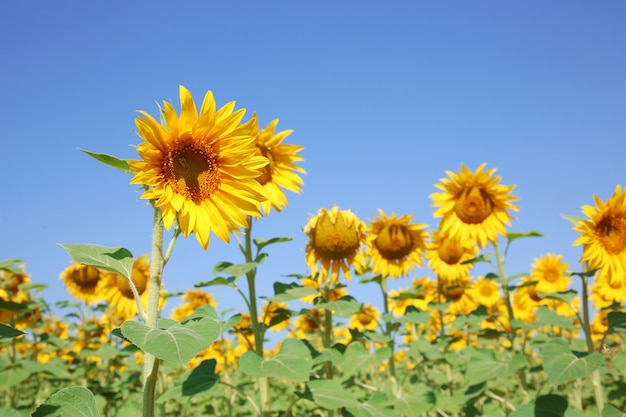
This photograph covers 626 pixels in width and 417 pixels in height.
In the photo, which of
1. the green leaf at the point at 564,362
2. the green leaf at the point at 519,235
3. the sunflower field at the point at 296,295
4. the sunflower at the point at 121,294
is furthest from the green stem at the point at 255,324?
the sunflower at the point at 121,294

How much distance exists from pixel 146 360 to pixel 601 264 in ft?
11.4

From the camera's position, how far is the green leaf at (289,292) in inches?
145

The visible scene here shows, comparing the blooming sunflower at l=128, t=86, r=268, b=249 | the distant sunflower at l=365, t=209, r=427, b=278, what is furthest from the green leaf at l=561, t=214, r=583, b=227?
the blooming sunflower at l=128, t=86, r=268, b=249

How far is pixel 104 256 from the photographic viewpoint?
2.29m

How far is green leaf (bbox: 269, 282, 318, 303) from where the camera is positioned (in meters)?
3.68

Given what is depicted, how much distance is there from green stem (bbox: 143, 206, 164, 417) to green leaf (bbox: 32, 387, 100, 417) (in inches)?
8.3

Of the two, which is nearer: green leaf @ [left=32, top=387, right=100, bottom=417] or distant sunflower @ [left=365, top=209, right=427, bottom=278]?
green leaf @ [left=32, top=387, right=100, bottom=417]

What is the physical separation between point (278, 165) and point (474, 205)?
2616mm

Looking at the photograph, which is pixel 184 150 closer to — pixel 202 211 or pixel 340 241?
pixel 202 211

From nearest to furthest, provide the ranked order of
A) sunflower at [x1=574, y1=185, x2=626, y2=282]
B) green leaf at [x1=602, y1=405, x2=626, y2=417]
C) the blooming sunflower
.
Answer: the blooming sunflower, green leaf at [x1=602, y1=405, x2=626, y2=417], sunflower at [x1=574, y1=185, x2=626, y2=282]

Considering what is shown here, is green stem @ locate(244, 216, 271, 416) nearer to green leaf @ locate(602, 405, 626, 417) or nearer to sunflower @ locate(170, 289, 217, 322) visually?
green leaf @ locate(602, 405, 626, 417)

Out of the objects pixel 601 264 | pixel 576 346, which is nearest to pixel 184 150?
pixel 601 264

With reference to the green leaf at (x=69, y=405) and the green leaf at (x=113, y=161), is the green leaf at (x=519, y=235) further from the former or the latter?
the green leaf at (x=69, y=405)

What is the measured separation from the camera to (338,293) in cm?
636
